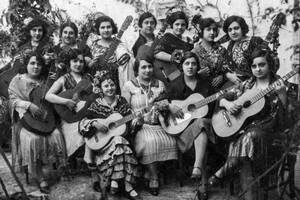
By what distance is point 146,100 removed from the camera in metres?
6.02

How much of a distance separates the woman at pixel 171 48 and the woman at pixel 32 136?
4.24 feet

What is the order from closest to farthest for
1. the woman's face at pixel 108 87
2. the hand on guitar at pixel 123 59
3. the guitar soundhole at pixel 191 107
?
the guitar soundhole at pixel 191 107 → the woman's face at pixel 108 87 → the hand on guitar at pixel 123 59

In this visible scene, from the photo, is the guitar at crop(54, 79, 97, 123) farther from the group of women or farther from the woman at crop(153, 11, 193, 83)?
the woman at crop(153, 11, 193, 83)

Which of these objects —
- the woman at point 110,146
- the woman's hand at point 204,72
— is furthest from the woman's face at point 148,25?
the woman at point 110,146

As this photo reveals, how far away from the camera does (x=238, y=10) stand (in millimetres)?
7418

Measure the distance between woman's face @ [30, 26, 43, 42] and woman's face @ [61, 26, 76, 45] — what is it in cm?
26

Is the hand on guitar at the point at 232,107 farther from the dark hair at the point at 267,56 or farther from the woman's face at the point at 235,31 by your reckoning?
the woman's face at the point at 235,31

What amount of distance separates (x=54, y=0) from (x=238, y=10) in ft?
8.42

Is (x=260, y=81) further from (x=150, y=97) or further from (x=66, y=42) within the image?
(x=66, y=42)

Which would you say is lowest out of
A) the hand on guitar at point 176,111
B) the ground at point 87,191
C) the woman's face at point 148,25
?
the ground at point 87,191

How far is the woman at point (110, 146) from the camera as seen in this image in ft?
18.3

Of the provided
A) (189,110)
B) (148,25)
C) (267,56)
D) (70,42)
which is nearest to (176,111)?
(189,110)

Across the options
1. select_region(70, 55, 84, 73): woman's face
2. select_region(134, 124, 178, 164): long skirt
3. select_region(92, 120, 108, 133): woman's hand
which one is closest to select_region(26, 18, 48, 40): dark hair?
select_region(70, 55, 84, 73): woman's face

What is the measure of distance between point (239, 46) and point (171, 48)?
809mm
